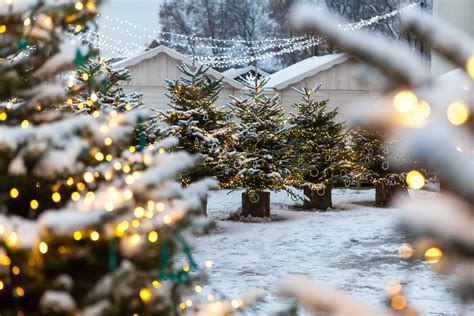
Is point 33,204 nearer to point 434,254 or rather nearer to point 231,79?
point 434,254

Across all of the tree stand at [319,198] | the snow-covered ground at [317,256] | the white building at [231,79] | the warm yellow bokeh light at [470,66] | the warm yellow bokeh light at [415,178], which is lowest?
the snow-covered ground at [317,256]

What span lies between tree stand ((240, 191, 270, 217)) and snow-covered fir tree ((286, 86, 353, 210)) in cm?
132

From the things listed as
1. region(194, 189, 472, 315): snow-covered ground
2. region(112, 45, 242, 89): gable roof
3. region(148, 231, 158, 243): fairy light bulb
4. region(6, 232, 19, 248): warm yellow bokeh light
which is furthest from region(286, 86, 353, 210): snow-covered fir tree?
region(6, 232, 19, 248): warm yellow bokeh light

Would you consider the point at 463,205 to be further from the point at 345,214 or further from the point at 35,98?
the point at 345,214

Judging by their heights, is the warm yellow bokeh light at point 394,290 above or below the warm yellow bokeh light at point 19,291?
above

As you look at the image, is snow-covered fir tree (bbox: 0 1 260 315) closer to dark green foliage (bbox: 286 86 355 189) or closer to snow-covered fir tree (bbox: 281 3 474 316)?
snow-covered fir tree (bbox: 281 3 474 316)

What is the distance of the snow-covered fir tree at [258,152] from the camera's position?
12.6m

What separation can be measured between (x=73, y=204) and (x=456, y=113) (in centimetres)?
143

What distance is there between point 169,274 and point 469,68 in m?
1.54

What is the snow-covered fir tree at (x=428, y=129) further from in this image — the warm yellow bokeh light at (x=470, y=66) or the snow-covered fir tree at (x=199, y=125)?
the snow-covered fir tree at (x=199, y=125)

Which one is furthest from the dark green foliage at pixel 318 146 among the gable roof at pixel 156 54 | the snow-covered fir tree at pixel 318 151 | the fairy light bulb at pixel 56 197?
the fairy light bulb at pixel 56 197

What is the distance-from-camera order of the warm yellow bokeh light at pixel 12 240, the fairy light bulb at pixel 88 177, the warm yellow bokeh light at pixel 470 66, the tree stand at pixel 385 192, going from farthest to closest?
1. the tree stand at pixel 385 192
2. the fairy light bulb at pixel 88 177
3. the warm yellow bokeh light at pixel 12 240
4. the warm yellow bokeh light at pixel 470 66

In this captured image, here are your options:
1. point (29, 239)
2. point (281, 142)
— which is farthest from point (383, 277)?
point (29, 239)

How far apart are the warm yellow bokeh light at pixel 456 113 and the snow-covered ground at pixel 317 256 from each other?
482cm
